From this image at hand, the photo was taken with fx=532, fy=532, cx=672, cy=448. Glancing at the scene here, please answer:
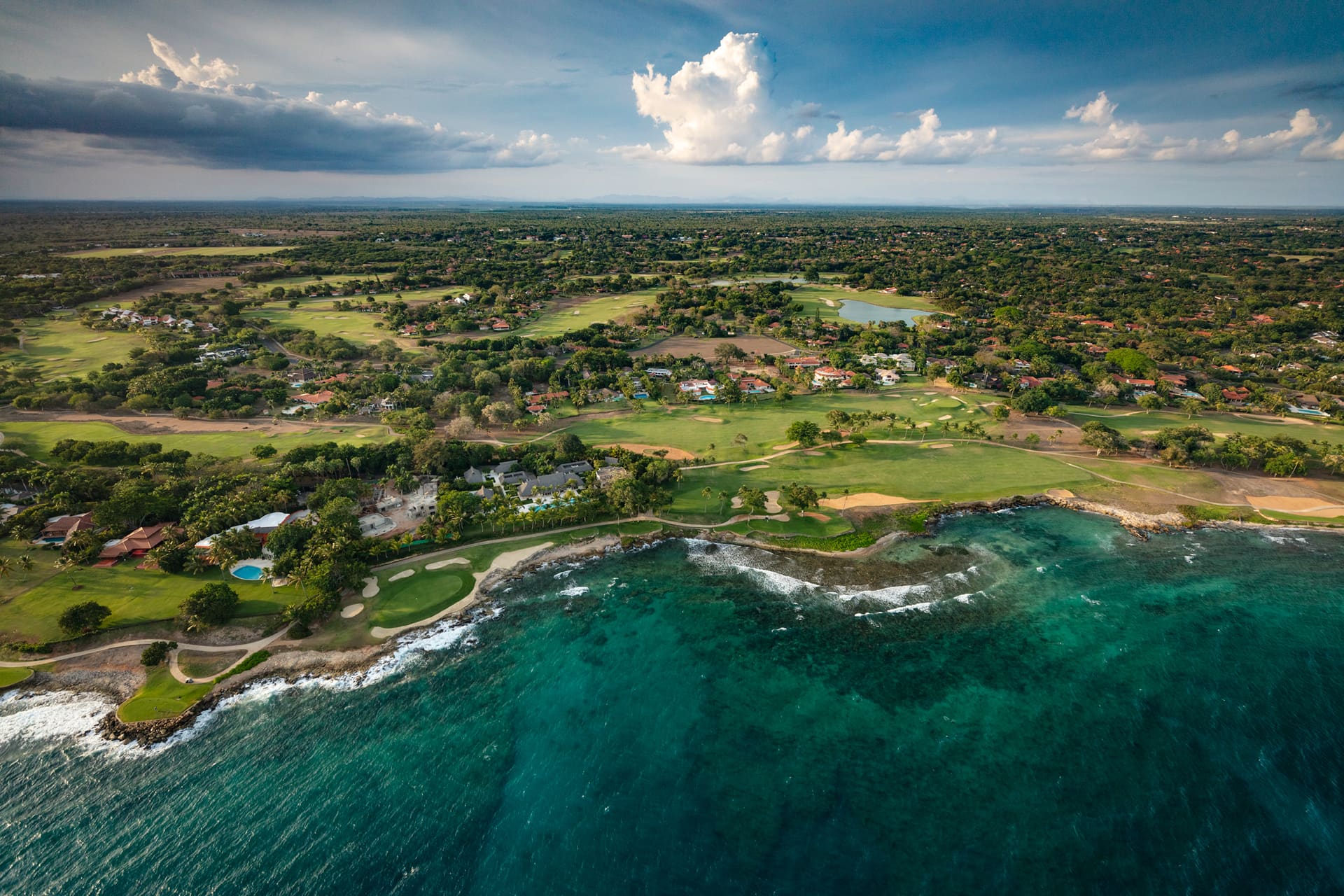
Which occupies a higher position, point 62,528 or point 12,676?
point 62,528

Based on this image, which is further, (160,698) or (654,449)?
(654,449)

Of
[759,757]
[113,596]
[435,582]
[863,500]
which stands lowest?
[759,757]

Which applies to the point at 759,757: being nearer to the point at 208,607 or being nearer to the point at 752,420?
the point at 208,607

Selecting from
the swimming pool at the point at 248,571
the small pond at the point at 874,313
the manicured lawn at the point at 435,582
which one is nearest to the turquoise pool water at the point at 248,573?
the swimming pool at the point at 248,571

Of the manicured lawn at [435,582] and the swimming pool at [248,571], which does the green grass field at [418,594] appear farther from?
the swimming pool at [248,571]

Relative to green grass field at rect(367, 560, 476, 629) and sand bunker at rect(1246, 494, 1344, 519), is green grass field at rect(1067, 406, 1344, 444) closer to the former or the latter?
sand bunker at rect(1246, 494, 1344, 519)

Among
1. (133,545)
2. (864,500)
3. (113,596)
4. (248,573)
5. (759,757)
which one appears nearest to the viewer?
(759,757)

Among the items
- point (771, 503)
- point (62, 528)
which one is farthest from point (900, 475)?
point (62, 528)

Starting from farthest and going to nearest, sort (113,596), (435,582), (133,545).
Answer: (133,545) → (435,582) → (113,596)
